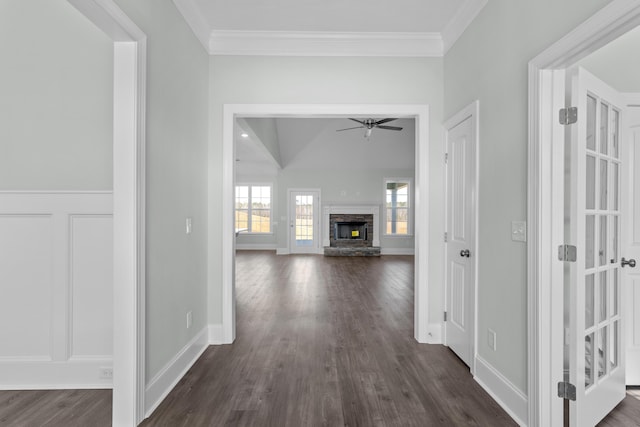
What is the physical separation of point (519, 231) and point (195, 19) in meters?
2.94

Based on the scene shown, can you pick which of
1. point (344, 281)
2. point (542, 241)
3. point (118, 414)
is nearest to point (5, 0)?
point (118, 414)

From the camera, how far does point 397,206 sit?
10.4 metres

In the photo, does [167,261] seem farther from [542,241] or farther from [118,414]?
[542,241]

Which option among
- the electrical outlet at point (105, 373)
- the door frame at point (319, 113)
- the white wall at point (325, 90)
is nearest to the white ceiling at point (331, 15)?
the white wall at point (325, 90)

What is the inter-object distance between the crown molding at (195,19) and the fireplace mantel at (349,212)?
7.42 m

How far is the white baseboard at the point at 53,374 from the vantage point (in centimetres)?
228

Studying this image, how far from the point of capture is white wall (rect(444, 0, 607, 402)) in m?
1.96

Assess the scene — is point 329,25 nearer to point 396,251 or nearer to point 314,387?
point 314,387

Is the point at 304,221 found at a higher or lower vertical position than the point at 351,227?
higher

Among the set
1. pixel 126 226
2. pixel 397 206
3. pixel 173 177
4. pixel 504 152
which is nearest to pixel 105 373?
pixel 126 226

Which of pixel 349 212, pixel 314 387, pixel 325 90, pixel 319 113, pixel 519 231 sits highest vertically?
pixel 325 90

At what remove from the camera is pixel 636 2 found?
1.28 m

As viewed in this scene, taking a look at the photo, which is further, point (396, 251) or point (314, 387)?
point (396, 251)

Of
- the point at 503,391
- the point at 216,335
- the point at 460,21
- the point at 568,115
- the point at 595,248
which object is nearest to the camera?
the point at 568,115
